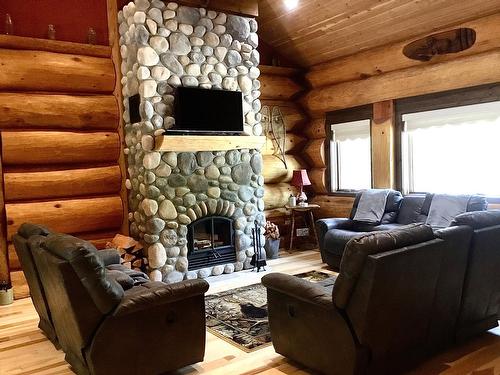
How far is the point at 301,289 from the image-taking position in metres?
2.96

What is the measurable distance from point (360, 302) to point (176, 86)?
370 cm

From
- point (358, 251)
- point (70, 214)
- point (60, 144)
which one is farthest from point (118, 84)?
point (358, 251)

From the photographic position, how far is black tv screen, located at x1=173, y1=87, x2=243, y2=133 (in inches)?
210

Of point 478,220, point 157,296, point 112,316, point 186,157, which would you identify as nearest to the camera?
point 112,316

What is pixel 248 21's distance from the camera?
6094 mm

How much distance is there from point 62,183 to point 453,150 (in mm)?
4956

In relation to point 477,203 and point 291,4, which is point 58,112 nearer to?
point 291,4

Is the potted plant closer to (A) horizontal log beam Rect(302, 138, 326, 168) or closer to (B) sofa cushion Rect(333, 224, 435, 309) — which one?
(A) horizontal log beam Rect(302, 138, 326, 168)

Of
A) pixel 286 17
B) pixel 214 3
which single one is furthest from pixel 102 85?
pixel 286 17

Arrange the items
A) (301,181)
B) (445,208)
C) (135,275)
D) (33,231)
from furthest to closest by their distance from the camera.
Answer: (301,181), (445,208), (135,275), (33,231)

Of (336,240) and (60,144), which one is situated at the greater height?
(60,144)

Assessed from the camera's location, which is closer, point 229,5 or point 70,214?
point 70,214

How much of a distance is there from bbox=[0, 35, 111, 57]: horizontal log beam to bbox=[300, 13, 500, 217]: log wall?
3.42m

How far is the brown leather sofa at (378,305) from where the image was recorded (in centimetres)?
261
